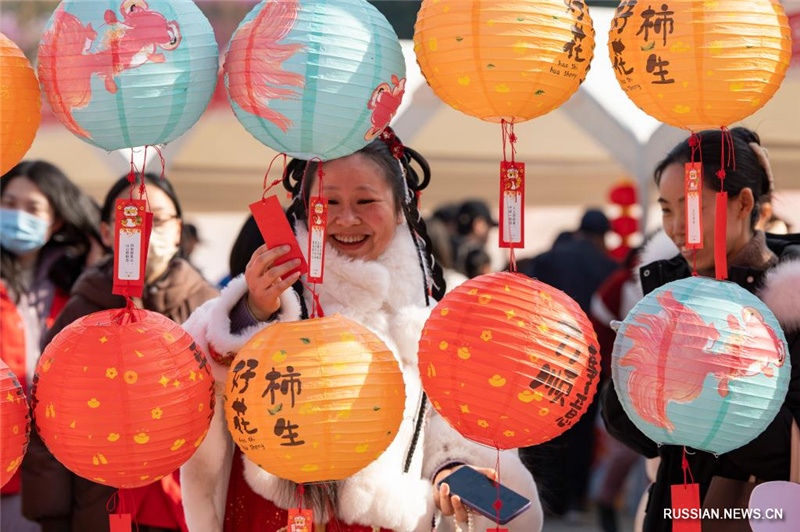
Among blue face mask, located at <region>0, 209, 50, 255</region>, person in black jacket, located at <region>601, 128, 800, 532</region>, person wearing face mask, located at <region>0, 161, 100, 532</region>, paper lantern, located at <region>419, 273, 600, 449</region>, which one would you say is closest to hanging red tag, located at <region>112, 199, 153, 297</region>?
paper lantern, located at <region>419, 273, 600, 449</region>

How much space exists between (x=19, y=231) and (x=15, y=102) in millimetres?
1986

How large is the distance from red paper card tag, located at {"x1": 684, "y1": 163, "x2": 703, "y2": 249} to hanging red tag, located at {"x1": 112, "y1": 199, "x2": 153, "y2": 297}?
1.02 metres

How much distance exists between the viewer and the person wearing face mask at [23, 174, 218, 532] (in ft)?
9.66

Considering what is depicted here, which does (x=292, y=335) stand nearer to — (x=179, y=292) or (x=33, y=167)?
(x=179, y=292)

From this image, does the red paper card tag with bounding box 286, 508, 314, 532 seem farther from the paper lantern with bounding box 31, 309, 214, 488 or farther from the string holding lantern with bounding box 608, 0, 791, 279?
the string holding lantern with bounding box 608, 0, 791, 279

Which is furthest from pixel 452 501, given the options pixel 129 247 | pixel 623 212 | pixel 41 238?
pixel 623 212

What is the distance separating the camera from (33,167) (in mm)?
3785

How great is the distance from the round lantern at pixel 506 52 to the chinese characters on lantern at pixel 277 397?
588 mm

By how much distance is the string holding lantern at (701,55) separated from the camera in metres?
1.80

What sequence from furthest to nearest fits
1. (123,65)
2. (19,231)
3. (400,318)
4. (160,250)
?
1. (19,231)
2. (160,250)
3. (400,318)
4. (123,65)

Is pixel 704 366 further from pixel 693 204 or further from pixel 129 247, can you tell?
pixel 129 247

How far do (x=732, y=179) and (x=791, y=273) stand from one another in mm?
256

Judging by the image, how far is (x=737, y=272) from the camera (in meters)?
2.32

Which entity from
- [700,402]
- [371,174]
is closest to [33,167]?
[371,174]
